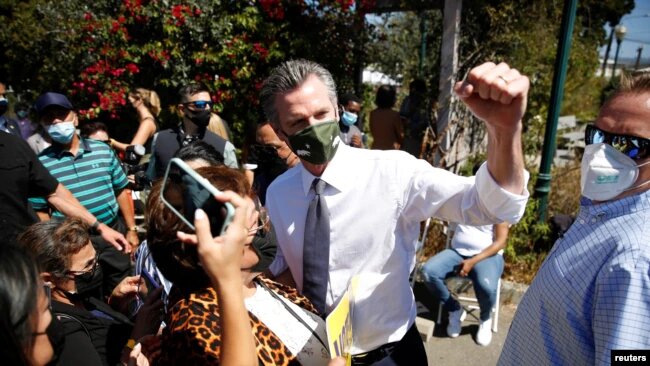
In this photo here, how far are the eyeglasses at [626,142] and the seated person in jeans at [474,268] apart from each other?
2.20 meters

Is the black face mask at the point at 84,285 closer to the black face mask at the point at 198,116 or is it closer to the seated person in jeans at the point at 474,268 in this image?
the black face mask at the point at 198,116

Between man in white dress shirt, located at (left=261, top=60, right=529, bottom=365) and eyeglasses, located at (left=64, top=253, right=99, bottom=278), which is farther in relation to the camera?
eyeglasses, located at (left=64, top=253, right=99, bottom=278)

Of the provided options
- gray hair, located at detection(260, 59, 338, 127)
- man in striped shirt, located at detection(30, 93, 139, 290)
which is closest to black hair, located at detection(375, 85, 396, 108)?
man in striped shirt, located at detection(30, 93, 139, 290)

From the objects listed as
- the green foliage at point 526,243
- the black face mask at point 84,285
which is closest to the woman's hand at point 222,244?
the black face mask at point 84,285

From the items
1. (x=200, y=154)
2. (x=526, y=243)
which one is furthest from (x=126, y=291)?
(x=526, y=243)

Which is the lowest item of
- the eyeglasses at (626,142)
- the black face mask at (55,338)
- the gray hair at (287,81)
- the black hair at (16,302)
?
the black face mask at (55,338)

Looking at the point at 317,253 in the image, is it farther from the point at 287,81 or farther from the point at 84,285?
the point at 84,285

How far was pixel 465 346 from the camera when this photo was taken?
146 inches

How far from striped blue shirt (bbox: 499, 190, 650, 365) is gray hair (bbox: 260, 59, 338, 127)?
1028 millimetres

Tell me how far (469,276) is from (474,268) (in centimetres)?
10

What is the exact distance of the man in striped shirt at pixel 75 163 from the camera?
3.23 metres

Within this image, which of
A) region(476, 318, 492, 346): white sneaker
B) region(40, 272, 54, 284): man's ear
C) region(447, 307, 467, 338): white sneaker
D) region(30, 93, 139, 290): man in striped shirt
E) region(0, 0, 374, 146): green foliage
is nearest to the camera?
region(40, 272, 54, 284): man's ear

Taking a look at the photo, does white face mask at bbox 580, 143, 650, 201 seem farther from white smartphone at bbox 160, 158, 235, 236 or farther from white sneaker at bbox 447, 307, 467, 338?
white sneaker at bbox 447, 307, 467, 338

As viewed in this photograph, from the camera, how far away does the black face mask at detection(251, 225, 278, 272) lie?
1614mm
